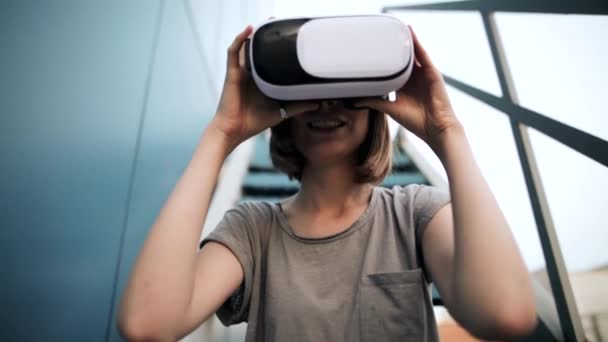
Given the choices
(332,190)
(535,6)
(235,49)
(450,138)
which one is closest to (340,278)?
(332,190)

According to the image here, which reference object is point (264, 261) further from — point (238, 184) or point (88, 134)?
point (238, 184)

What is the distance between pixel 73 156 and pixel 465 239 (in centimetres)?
49

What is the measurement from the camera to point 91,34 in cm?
46

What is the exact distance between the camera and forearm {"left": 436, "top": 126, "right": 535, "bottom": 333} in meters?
0.35

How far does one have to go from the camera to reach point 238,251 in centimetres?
50

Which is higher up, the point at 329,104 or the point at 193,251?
the point at 329,104

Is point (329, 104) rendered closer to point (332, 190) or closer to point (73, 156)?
point (332, 190)

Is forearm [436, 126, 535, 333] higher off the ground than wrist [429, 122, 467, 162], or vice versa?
wrist [429, 122, 467, 162]

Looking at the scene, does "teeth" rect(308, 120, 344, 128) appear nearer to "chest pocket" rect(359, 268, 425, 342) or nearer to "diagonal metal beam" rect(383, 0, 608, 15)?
"chest pocket" rect(359, 268, 425, 342)

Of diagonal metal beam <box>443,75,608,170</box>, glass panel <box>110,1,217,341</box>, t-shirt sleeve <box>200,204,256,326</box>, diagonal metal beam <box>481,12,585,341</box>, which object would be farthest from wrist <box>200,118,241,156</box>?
diagonal metal beam <box>481,12,585,341</box>

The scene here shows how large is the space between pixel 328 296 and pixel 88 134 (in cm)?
42

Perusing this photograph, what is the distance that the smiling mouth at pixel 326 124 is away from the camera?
0.52 metres

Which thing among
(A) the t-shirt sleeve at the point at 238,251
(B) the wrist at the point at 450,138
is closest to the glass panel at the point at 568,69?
(B) the wrist at the point at 450,138

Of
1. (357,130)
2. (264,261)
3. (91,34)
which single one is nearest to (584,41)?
(357,130)
